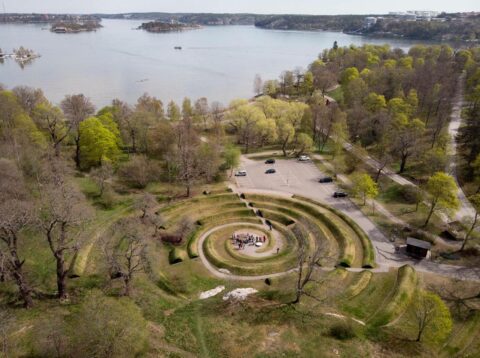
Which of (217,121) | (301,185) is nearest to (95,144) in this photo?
(217,121)

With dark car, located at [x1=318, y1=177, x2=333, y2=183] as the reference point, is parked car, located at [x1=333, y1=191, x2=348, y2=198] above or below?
below

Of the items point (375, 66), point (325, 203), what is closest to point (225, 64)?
point (375, 66)

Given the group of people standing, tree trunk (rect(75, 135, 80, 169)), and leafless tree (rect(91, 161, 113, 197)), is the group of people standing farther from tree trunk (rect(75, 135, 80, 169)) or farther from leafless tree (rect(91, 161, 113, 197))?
tree trunk (rect(75, 135, 80, 169))

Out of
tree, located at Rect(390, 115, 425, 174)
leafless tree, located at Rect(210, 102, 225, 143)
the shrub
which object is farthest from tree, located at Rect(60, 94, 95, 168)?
tree, located at Rect(390, 115, 425, 174)

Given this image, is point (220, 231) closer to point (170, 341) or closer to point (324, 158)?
point (170, 341)

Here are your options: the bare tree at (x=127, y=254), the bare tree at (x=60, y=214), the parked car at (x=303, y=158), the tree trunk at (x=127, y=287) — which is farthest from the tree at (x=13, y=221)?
the parked car at (x=303, y=158)

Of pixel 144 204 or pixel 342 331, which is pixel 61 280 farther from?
pixel 342 331

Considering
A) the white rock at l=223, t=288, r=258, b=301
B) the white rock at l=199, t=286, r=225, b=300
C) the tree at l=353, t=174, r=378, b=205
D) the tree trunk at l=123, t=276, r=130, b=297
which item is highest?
the tree at l=353, t=174, r=378, b=205

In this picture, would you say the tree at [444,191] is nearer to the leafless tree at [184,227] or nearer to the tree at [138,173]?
the leafless tree at [184,227]
